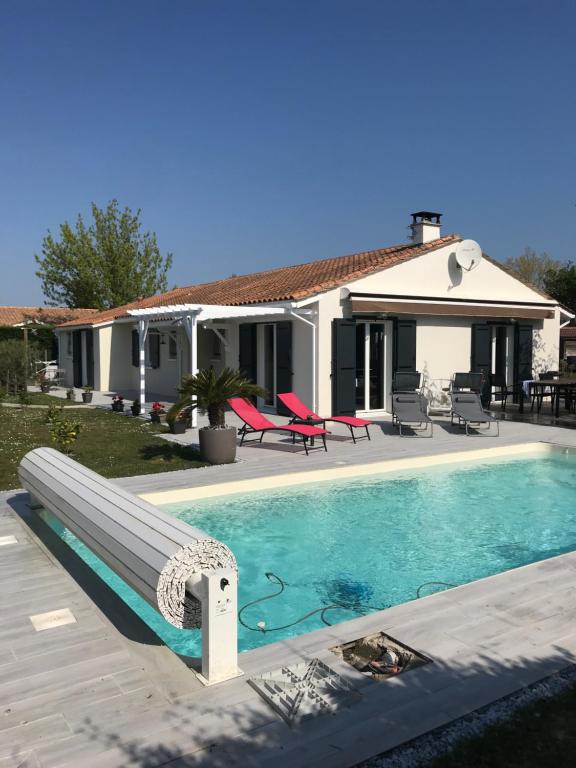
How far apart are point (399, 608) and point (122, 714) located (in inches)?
91.4

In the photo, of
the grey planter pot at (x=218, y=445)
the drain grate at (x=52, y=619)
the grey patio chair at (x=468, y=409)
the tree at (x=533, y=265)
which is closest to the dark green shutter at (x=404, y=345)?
the grey patio chair at (x=468, y=409)

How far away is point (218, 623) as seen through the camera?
3.60 m

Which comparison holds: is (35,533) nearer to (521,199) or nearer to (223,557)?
(223,557)

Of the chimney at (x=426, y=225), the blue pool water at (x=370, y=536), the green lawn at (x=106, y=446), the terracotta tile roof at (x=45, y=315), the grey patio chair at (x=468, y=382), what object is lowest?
the blue pool water at (x=370, y=536)

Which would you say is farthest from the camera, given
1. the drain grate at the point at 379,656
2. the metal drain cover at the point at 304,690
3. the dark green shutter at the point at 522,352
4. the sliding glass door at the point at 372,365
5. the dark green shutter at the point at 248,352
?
the dark green shutter at the point at 522,352

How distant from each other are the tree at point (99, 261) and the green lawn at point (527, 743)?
42.6 meters

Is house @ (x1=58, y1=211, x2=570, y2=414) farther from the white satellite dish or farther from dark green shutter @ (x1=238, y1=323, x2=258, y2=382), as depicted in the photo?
the white satellite dish

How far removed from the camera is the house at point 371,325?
15.3 metres

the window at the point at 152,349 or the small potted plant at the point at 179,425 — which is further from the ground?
the window at the point at 152,349

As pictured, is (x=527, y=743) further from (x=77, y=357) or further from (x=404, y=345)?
(x=77, y=357)

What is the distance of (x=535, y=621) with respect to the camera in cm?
450

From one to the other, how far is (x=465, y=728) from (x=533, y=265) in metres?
58.1

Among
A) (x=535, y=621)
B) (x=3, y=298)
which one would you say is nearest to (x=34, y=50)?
(x=535, y=621)

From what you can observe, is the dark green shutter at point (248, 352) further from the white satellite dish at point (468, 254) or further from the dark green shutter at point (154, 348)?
the dark green shutter at point (154, 348)
